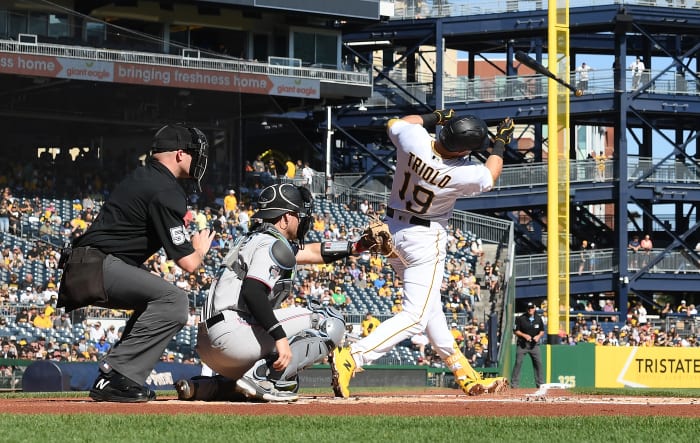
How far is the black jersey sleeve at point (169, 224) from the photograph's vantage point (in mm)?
8070

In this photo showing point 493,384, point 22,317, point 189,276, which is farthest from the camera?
point 189,276

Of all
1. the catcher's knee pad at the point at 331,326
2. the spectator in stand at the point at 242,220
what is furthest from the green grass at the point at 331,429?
the spectator in stand at the point at 242,220

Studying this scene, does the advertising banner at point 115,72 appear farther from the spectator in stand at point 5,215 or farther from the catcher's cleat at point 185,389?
the catcher's cleat at point 185,389

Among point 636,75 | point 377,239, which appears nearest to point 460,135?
point 377,239

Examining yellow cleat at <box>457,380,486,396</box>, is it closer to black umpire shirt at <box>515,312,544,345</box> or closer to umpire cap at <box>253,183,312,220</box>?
umpire cap at <box>253,183,312,220</box>

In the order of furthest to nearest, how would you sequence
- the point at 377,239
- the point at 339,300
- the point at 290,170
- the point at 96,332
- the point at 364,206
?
1. the point at 290,170
2. the point at 364,206
3. the point at 339,300
4. the point at 96,332
5. the point at 377,239

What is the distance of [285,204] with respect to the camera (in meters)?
8.80

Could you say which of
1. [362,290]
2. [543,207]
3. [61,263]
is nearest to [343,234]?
[362,290]

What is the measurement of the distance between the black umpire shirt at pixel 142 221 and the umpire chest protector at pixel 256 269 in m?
0.47

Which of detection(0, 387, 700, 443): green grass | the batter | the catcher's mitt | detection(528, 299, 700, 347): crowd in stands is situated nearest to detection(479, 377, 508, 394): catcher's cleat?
the batter

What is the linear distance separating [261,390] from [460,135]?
8.50 feet

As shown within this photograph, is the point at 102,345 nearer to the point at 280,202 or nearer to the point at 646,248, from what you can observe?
the point at 280,202

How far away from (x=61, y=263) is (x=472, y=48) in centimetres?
3998

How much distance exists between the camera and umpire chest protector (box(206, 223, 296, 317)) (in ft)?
27.4
